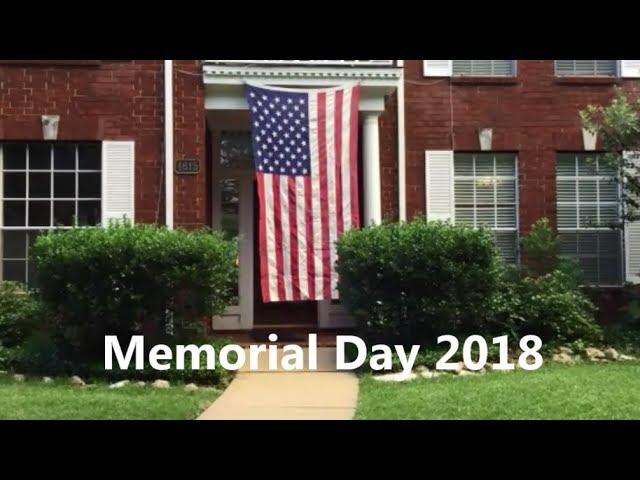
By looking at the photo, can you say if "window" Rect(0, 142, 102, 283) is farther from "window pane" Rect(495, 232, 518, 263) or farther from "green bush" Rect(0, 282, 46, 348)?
"window pane" Rect(495, 232, 518, 263)

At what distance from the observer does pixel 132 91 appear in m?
11.2

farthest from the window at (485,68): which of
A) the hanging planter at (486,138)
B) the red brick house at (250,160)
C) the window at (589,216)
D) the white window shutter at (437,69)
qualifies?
the window at (589,216)

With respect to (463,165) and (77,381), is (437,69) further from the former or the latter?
(77,381)

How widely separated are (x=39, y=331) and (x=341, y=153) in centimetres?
434

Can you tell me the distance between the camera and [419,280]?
9.44 meters

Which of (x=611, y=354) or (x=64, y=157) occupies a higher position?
(x=64, y=157)

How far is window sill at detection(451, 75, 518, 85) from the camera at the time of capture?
38.4 feet

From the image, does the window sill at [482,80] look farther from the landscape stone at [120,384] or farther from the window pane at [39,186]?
the landscape stone at [120,384]

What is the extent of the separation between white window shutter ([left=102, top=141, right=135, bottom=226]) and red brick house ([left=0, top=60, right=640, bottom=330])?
0.05ft

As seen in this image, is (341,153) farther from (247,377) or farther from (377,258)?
(247,377)

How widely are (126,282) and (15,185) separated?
3.23m

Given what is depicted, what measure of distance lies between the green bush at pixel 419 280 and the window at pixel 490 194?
7.15ft

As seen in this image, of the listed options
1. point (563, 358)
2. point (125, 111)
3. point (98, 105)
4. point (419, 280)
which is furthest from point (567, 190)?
point (98, 105)
